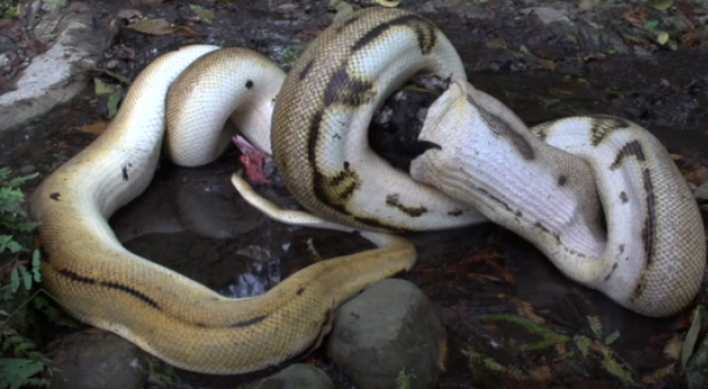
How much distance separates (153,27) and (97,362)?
3.92 metres

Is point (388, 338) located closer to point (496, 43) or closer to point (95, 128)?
point (95, 128)

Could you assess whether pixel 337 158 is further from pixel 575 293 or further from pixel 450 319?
pixel 575 293

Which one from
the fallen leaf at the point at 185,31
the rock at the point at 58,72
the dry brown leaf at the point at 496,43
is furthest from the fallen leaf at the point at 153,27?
the dry brown leaf at the point at 496,43

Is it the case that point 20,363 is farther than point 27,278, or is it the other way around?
point 27,278

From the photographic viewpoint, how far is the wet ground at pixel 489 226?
3.52 metres

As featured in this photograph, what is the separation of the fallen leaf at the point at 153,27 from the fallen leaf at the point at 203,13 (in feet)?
1.17

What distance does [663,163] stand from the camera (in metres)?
3.83

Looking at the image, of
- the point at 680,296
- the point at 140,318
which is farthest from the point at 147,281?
the point at 680,296

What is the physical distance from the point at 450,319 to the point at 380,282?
1.23 feet

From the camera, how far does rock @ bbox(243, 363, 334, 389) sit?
315 cm

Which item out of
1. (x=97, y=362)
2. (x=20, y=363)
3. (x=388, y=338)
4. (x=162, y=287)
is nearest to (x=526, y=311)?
(x=388, y=338)

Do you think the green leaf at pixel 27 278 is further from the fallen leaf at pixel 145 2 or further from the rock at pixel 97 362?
the fallen leaf at pixel 145 2

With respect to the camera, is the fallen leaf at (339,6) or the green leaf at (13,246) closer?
the green leaf at (13,246)

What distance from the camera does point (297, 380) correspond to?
3176 mm
